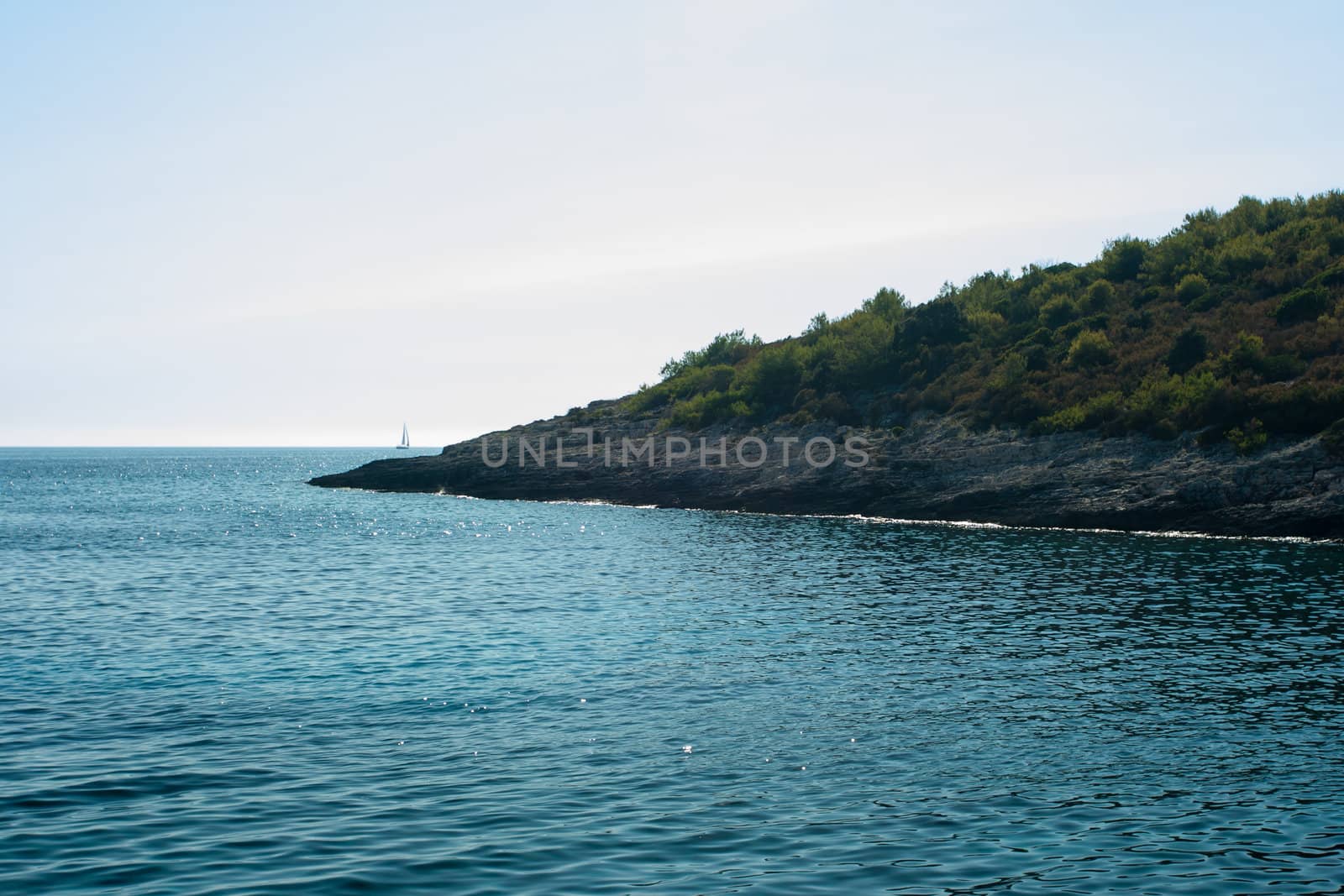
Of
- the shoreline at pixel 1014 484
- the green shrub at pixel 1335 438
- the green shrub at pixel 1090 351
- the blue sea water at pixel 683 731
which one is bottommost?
the blue sea water at pixel 683 731

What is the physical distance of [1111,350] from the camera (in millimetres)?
81000

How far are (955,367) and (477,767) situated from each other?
79.2 metres

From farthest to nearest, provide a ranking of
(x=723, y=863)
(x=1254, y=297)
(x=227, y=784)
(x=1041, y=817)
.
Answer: (x=1254, y=297), (x=227, y=784), (x=1041, y=817), (x=723, y=863)

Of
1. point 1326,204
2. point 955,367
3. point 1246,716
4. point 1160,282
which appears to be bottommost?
point 1246,716

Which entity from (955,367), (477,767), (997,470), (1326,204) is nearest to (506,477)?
(955,367)

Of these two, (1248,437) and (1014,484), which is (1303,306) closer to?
(1248,437)

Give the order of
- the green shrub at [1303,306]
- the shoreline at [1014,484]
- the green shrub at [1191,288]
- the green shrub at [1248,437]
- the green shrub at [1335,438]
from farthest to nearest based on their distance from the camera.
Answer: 1. the green shrub at [1191,288]
2. the green shrub at [1303,306]
3. the green shrub at [1248,437]
4. the green shrub at [1335,438]
5. the shoreline at [1014,484]

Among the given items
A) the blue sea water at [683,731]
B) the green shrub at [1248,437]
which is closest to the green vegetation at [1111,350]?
the green shrub at [1248,437]

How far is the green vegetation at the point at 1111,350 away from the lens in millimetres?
66562

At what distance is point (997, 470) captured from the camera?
71.2 m

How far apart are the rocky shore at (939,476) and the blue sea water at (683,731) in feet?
43.3

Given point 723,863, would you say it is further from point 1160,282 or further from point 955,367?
point 1160,282

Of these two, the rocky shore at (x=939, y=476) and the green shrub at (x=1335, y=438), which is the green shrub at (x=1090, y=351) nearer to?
the rocky shore at (x=939, y=476)

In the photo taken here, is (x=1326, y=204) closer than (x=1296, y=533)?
No
